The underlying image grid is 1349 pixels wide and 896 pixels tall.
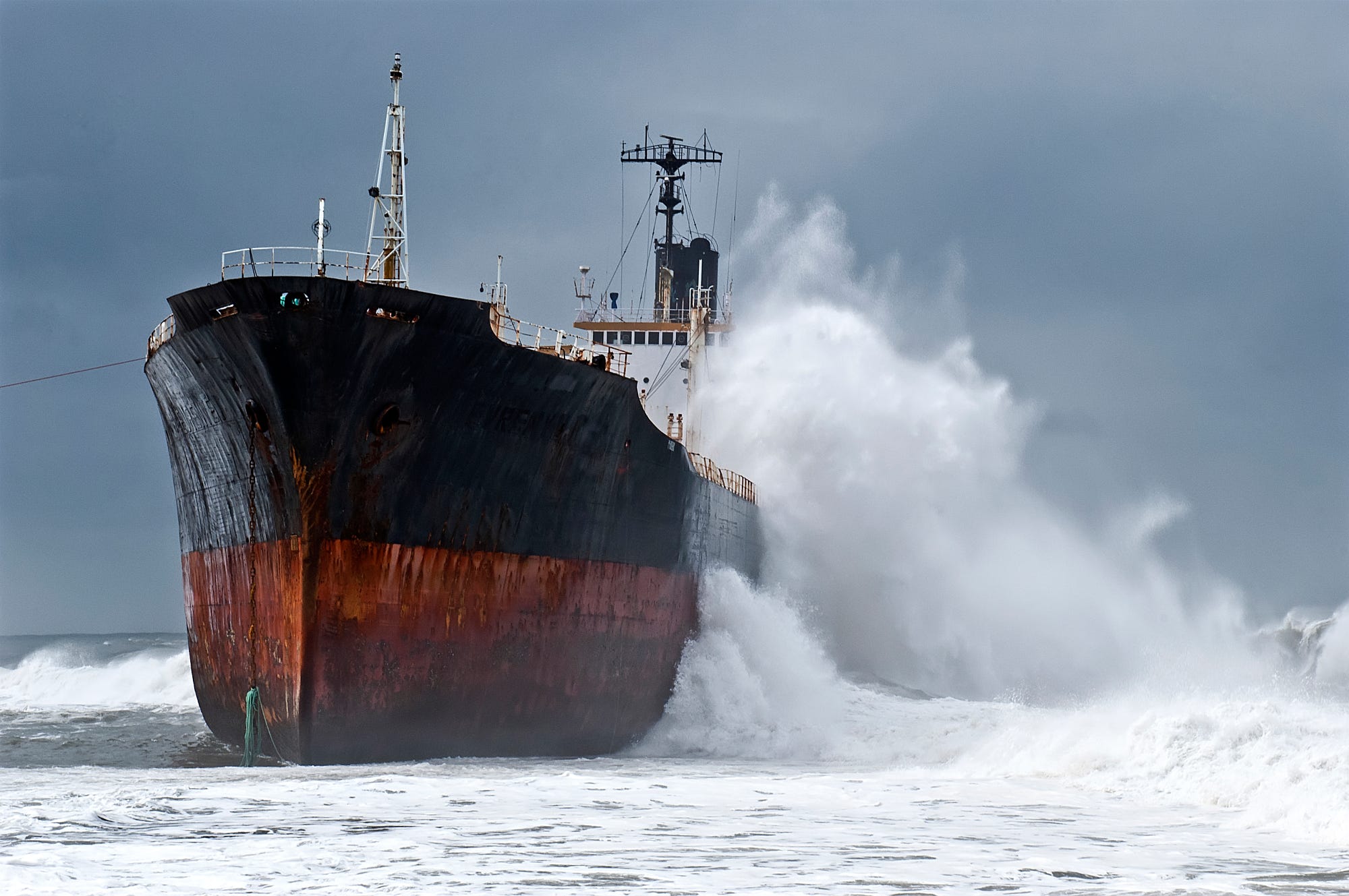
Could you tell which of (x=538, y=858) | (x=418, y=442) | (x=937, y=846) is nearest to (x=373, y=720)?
(x=418, y=442)

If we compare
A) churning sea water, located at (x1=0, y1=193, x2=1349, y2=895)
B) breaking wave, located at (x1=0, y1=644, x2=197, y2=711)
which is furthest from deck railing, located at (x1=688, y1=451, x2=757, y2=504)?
breaking wave, located at (x1=0, y1=644, x2=197, y2=711)

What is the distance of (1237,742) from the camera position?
453 inches

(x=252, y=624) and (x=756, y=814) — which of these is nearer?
(x=756, y=814)

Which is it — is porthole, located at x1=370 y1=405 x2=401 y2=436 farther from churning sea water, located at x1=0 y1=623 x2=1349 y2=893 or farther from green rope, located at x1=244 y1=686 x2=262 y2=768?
churning sea water, located at x1=0 y1=623 x2=1349 y2=893

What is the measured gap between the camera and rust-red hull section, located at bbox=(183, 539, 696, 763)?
12734 mm

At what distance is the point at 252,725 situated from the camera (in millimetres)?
13367

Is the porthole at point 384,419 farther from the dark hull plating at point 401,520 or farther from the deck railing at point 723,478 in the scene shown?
the deck railing at point 723,478

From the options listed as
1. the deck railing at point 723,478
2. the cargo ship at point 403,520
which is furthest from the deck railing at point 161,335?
the deck railing at point 723,478

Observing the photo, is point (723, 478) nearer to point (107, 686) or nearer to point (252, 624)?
point (252, 624)

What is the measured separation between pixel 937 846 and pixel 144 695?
23.8m

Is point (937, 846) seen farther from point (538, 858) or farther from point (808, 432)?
point (808, 432)

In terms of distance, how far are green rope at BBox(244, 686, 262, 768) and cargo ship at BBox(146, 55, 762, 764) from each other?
0.20 feet

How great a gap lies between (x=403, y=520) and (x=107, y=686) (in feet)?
64.5

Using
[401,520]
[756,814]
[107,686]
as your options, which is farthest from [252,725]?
[107,686]
